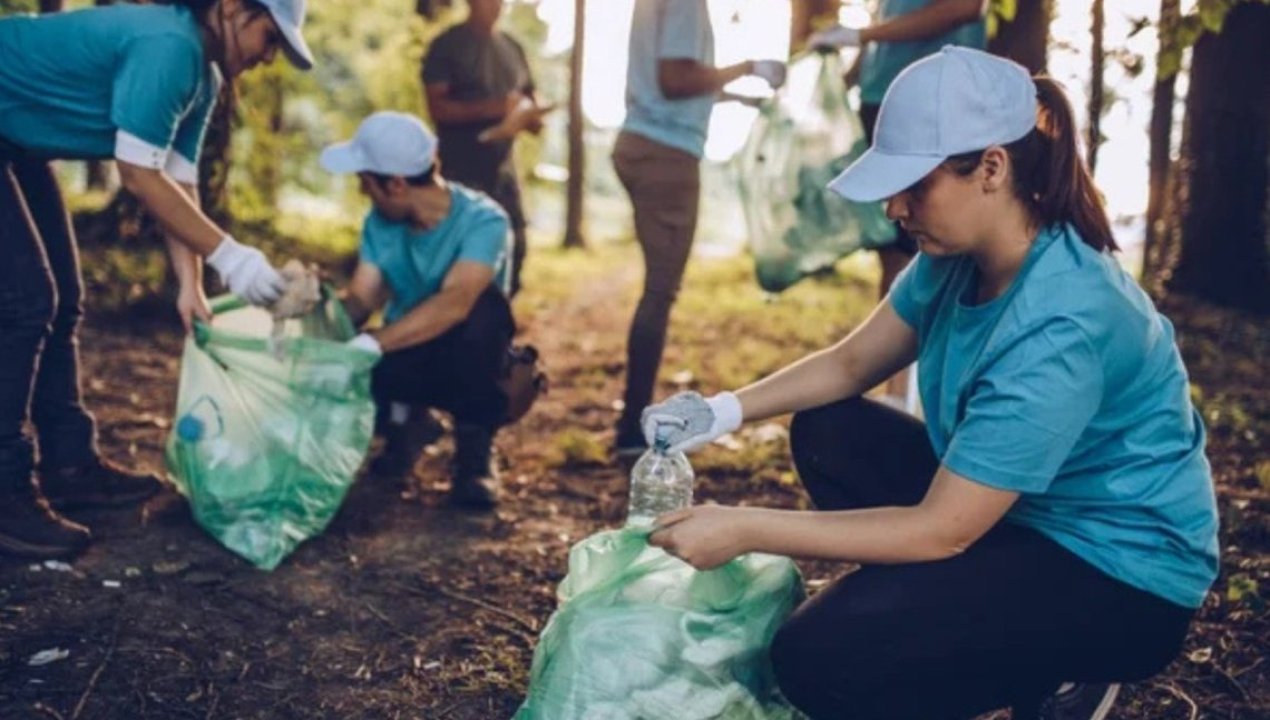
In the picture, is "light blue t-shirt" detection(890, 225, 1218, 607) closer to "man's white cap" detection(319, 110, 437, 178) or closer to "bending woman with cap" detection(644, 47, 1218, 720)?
"bending woman with cap" detection(644, 47, 1218, 720)

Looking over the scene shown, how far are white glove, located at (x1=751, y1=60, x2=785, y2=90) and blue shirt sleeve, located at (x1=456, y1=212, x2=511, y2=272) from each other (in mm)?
999

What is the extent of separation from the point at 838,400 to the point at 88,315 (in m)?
4.30

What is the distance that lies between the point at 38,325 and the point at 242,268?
0.48 meters

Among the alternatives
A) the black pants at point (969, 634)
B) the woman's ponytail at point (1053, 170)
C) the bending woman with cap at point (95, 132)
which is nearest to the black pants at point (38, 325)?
the bending woman with cap at point (95, 132)

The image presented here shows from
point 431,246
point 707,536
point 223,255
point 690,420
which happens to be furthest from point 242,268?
point 707,536

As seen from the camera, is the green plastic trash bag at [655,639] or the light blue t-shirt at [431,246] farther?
the light blue t-shirt at [431,246]

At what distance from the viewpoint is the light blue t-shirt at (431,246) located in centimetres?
363

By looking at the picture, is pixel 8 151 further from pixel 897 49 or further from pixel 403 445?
pixel 897 49

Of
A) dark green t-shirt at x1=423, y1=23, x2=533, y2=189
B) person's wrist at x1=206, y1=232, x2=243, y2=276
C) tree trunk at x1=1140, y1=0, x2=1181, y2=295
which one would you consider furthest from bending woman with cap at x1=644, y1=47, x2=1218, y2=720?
tree trunk at x1=1140, y1=0, x2=1181, y2=295

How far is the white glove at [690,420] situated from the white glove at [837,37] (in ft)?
6.28

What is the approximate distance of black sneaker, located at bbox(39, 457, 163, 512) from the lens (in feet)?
11.4

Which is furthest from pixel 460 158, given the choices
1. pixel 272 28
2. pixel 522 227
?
pixel 272 28

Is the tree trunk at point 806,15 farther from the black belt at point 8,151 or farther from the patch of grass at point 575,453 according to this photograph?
the black belt at point 8,151

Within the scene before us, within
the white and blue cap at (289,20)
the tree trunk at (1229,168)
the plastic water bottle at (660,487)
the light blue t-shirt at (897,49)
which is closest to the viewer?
the plastic water bottle at (660,487)
